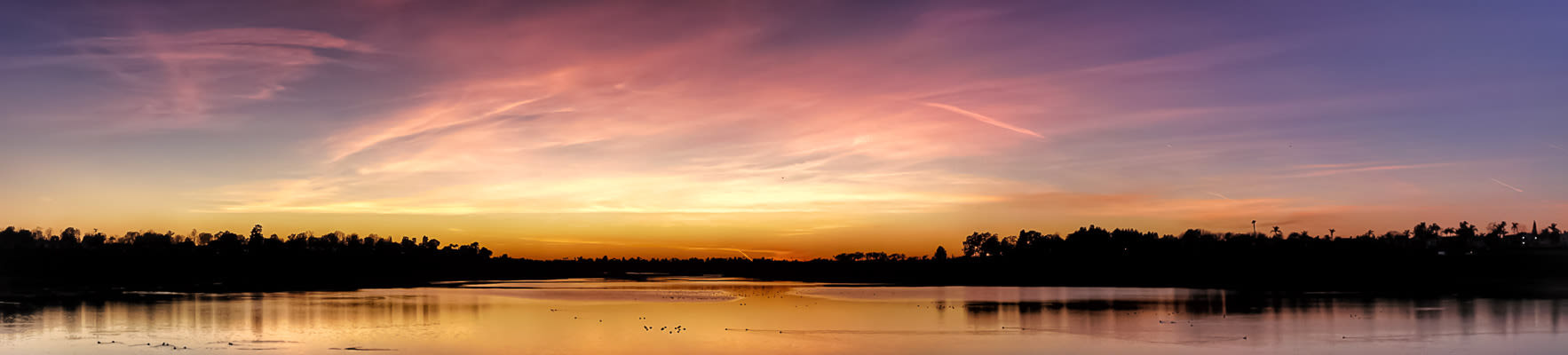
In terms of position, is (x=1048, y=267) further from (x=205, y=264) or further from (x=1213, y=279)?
(x=205, y=264)

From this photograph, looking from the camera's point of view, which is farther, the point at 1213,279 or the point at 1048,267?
the point at 1048,267

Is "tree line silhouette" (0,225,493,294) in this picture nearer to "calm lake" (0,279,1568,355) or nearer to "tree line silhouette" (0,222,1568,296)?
"tree line silhouette" (0,222,1568,296)

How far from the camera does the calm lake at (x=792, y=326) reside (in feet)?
90.5

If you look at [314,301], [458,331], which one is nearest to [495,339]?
[458,331]

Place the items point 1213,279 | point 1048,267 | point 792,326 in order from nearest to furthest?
point 792,326 → point 1213,279 → point 1048,267

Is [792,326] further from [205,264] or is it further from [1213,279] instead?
[205,264]

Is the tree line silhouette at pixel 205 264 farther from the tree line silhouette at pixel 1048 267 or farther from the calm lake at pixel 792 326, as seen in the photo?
the calm lake at pixel 792 326

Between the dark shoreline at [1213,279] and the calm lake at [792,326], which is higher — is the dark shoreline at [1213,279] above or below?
below

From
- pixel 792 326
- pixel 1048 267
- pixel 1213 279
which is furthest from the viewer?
pixel 1048 267

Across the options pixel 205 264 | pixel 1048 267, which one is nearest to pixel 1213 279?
pixel 1048 267

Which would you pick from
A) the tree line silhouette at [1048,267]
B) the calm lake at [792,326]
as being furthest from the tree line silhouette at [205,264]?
the calm lake at [792,326]

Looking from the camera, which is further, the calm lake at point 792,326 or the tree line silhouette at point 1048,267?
the tree line silhouette at point 1048,267

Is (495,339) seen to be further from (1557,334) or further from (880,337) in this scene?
(1557,334)

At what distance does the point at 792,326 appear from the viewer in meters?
34.9
